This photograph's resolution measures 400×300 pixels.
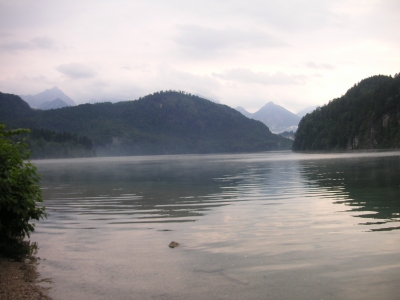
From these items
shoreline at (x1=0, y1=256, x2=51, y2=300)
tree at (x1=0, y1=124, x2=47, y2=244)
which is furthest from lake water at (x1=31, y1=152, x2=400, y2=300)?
tree at (x1=0, y1=124, x2=47, y2=244)

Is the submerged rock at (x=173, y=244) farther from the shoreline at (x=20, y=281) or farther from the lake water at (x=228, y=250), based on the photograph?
the shoreline at (x=20, y=281)

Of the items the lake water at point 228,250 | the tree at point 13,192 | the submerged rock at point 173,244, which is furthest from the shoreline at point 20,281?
the submerged rock at point 173,244

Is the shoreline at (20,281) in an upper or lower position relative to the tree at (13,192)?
lower

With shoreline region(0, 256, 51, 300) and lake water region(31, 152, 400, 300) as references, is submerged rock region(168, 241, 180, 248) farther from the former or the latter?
shoreline region(0, 256, 51, 300)

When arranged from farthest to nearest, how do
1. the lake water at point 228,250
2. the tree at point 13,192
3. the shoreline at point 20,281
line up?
1. the tree at point 13,192
2. the lake water at point 228,250
3. the shoreline at point 20,281

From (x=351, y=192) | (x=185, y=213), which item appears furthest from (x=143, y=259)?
(x=351, y=192)

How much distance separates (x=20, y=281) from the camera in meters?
9.94

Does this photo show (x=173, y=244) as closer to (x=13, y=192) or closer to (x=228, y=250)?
(x=228, y=250)

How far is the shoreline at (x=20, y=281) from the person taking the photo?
896cm

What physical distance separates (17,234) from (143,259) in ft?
14.4

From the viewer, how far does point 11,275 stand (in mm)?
10312

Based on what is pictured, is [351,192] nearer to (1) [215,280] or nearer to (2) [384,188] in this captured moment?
(2) [384,188]

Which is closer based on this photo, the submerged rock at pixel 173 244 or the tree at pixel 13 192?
the tree at pixel 13 192

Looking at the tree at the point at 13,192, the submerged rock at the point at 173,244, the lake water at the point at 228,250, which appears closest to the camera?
the lake water at the point at 228,250
